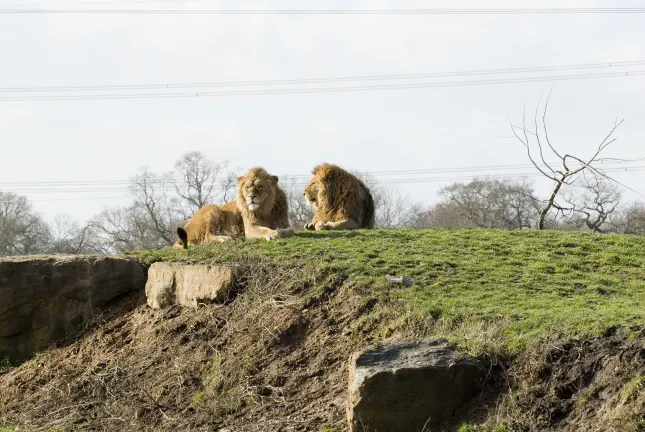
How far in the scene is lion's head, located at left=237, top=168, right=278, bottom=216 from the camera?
17578mm

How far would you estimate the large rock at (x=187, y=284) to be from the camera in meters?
14.9

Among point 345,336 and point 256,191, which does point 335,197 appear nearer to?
point 256,191

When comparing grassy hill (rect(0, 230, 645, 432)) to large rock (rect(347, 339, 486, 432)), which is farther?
large rock (rect(347, 339, 486, 432))

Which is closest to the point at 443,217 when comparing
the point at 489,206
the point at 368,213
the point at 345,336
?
the point at 489,206

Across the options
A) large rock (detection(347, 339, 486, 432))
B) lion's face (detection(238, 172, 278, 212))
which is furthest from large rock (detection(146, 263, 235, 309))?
large rock (detection(347, 339, 486, 432))

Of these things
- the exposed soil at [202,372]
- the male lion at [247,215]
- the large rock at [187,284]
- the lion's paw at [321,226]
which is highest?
the male lion at [247,215]

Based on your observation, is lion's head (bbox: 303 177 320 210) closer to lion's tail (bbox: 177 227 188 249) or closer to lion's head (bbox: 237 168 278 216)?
lion's head (bbox: 237 168 278 216)

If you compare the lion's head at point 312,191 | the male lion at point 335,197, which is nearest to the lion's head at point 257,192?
the male lion at point 335,197

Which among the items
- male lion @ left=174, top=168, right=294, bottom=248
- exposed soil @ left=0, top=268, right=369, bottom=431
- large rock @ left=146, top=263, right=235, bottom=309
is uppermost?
male lion @ left=174, top=168, right=294, bottom=248

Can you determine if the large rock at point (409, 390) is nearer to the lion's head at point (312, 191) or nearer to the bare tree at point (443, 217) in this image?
the lion's head at point (312, 191)

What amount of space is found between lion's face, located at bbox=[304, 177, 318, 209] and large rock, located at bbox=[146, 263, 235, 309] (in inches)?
177

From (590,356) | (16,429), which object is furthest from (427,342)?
(16,429)

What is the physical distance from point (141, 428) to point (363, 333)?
9.78ft

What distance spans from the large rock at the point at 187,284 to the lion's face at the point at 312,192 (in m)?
4.49
